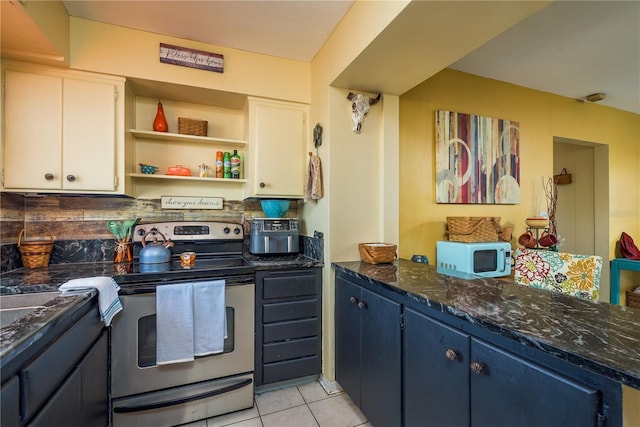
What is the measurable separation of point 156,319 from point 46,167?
1.16 m

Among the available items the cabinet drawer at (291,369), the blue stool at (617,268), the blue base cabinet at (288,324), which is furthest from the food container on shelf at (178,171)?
the blue stool at (617,268)

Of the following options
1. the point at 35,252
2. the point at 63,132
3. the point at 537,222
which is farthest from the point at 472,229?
the point at 35,252

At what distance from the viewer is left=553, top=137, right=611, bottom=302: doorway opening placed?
352cm

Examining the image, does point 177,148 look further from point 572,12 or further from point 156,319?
point 572,12

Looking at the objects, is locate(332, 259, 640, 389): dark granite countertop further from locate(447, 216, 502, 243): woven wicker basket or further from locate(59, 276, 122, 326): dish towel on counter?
locate(59, 276, 122, 326): dish towel on counter

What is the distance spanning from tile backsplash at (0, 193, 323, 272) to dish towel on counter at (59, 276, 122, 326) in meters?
0.72

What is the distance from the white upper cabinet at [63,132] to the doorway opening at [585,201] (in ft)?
14.1

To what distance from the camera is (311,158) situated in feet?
7.16

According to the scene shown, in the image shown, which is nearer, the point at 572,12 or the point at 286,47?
the point at 572,12

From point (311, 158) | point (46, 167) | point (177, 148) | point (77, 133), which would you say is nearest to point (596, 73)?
point (311, 158)

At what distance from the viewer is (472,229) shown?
238cm

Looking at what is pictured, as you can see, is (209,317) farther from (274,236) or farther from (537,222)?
(537,222)

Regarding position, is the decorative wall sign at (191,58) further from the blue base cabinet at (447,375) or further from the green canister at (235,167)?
the blue base cabinet at (447,375)

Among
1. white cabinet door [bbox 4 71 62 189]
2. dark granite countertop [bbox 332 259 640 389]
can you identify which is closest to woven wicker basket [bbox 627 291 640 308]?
dark granite countertop [bbox 332 259 640 389]
